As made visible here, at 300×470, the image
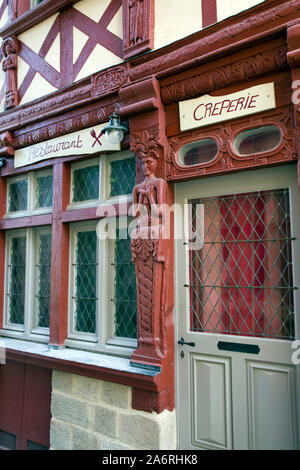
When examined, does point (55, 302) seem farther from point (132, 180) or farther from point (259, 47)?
point (259, 47)

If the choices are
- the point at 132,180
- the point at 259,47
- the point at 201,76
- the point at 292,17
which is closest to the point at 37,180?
the point at 132,180

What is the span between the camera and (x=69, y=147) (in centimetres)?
372

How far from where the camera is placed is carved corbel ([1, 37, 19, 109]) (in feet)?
14.4

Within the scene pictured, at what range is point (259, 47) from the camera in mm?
2533

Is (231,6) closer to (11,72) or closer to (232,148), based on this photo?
(232,148)

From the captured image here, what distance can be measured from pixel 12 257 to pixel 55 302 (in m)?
1.17

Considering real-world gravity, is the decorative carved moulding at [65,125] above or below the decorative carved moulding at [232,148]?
above

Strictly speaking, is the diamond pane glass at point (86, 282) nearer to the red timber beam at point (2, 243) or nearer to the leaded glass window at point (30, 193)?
the leaded glass window at point (30, 193)

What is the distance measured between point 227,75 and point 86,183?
1.85 metres

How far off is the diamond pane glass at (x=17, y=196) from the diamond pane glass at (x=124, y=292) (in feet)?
5.37

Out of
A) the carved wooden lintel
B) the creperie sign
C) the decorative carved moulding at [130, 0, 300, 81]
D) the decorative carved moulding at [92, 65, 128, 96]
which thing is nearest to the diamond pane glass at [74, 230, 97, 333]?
the carved wooden lintel

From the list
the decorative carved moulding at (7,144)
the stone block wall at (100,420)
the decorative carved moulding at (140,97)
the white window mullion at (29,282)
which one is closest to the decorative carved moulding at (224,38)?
the decorative carved moulding at (140,97)

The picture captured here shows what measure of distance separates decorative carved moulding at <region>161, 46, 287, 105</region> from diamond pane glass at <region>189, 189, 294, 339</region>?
883mm

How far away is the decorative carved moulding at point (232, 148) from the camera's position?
246 cm
